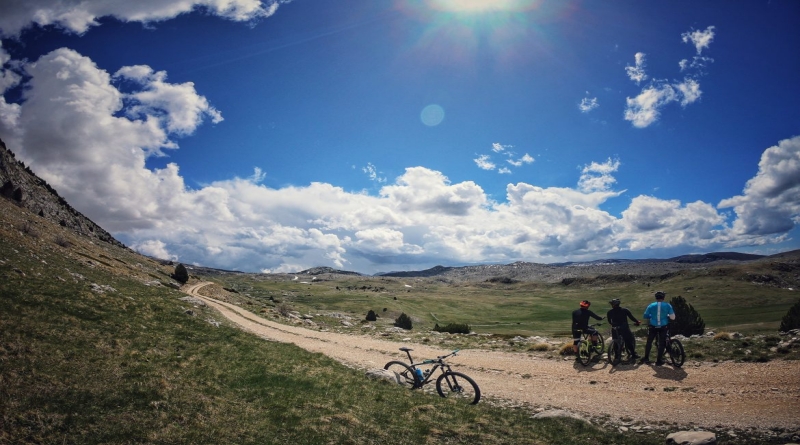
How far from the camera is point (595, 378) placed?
1728 centimetres

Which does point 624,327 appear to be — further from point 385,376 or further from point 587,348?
point 385,376

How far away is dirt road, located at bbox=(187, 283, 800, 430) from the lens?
12.1 m

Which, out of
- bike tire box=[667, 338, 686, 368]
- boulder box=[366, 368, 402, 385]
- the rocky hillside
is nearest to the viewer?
boulder box=[366, 368, 402, 385]

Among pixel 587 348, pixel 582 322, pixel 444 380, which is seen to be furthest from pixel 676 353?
pixel 444 380

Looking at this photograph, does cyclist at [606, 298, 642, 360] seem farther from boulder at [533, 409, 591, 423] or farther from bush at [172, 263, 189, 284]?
bush at [172, 263, 189, 284]

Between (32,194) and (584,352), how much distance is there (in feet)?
344

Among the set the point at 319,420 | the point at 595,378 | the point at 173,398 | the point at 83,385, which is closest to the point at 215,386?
the point at 173,398

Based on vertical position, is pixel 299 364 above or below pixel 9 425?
below

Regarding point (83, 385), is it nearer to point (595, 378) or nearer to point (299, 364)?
point (299, 364)

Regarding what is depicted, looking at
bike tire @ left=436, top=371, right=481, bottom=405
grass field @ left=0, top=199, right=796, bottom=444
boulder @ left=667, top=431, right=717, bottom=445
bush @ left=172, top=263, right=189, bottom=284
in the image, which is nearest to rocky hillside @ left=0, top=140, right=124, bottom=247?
bush @ left=172, top=263, right=189, bottom=284

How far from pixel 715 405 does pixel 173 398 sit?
18.7m

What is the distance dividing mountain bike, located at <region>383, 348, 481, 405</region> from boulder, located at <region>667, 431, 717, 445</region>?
628cm

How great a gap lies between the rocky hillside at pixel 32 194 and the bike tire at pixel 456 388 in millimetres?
79228

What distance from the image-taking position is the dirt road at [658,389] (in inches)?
476
